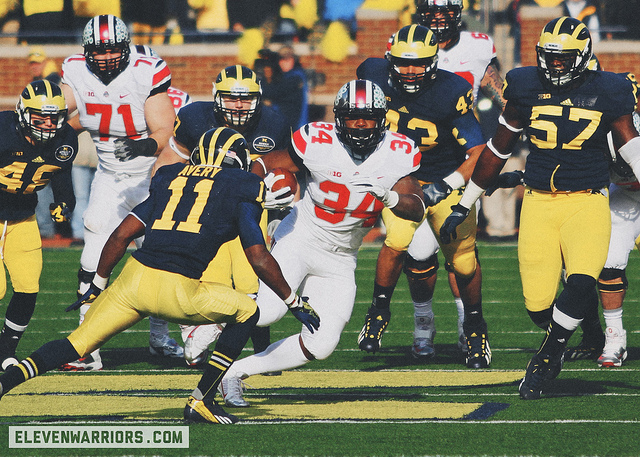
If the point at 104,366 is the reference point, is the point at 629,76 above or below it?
above

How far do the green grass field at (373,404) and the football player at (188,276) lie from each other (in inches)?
12.0

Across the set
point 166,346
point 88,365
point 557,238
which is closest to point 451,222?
point 557,238

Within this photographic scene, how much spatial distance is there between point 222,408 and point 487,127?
797cm

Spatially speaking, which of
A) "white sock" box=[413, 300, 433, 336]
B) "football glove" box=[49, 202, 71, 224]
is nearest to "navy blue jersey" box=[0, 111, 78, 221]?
"football glove" box=[49, 202, 71, 224]

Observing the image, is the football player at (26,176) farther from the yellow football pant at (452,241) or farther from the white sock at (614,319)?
the white sock at (614,319)

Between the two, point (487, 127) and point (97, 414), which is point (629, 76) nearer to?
point (97, 414)

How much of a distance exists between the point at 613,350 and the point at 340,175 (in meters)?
2.17

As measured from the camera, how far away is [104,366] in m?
6.54

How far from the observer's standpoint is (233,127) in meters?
6.32

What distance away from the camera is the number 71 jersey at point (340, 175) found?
5457mm

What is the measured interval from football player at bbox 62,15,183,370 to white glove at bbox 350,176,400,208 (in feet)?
6.74


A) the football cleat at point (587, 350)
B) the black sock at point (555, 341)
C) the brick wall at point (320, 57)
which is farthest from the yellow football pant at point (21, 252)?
the brick wall at point (320, 57)

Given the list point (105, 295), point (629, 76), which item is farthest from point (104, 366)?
point (629, 76)

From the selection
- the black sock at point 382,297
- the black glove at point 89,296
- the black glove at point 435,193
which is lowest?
the black sock at point 382,297
